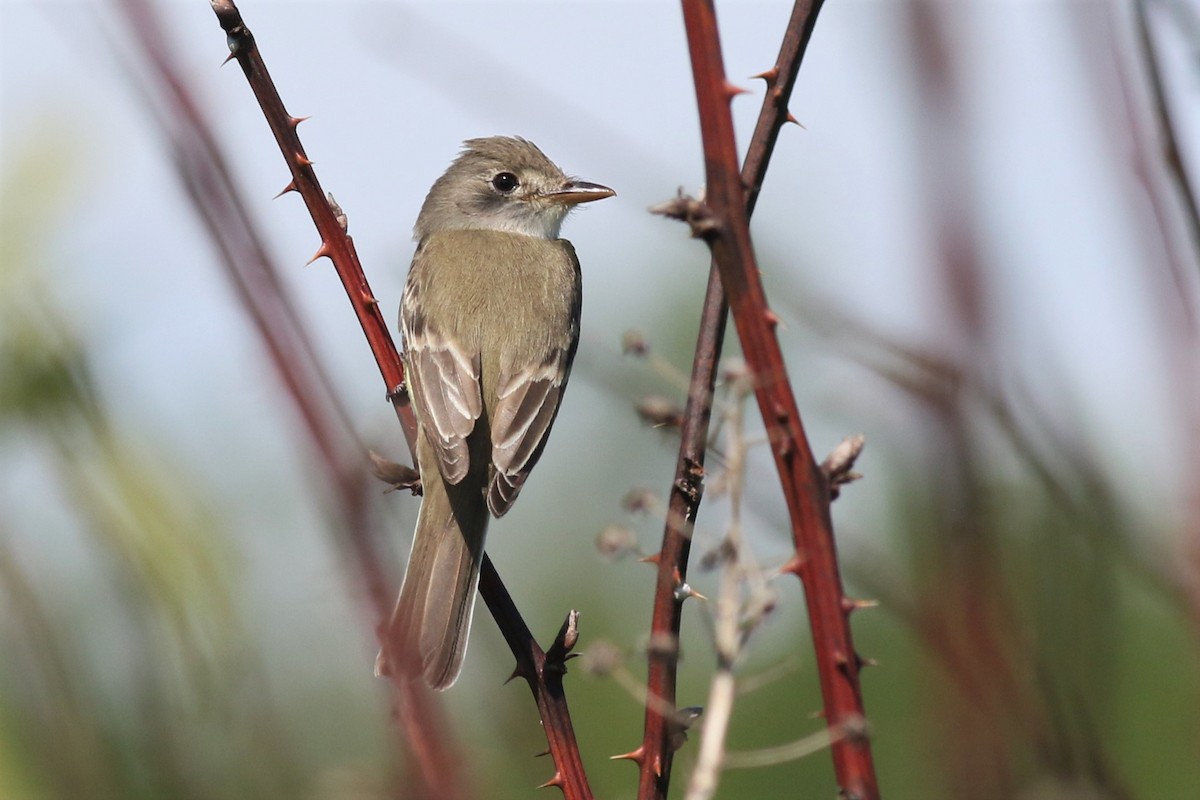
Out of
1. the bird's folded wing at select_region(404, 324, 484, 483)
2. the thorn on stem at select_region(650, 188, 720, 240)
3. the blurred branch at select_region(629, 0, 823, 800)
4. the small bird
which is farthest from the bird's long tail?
the thorn on stem at select_region(650, 188, 720, 240)

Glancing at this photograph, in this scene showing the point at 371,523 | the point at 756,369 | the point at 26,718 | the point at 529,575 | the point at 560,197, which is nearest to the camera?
the point at 371,523

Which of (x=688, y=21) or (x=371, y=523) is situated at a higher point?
(x=688, y=21)

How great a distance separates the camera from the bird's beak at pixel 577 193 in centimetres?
582

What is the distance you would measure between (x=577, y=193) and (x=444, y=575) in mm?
2201

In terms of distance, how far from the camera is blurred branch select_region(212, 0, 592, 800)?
252 cm

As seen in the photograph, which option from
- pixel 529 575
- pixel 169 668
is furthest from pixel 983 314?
pixel 529 575

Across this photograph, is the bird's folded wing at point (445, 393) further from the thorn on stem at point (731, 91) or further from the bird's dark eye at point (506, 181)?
the thorn on stem at point (731, 91)

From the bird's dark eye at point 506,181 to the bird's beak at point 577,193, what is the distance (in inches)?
7.1

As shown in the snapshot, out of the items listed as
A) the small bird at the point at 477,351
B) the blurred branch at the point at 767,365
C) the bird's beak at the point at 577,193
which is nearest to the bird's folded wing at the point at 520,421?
the small bird at the point at 477,351

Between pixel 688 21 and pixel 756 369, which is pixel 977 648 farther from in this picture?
pixel 688 21

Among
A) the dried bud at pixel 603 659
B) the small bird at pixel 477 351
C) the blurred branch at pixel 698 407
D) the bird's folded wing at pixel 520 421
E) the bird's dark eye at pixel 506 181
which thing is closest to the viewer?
the dried bud at pixel 603 659

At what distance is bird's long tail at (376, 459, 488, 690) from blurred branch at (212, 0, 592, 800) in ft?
2.72

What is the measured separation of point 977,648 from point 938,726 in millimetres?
149

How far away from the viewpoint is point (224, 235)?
6.55 ft
